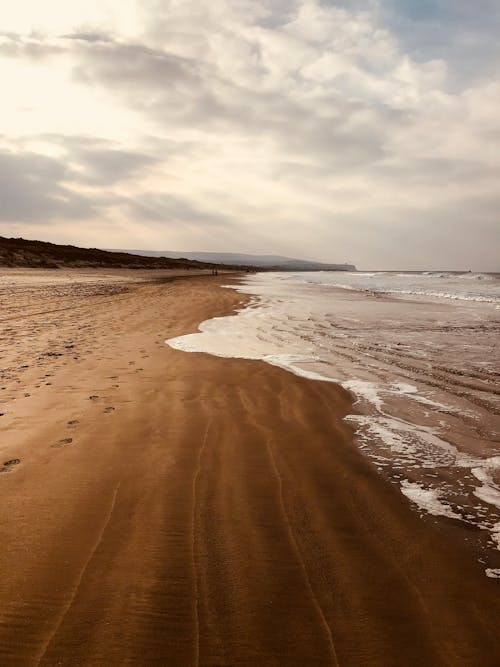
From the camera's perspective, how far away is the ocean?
10.4ft

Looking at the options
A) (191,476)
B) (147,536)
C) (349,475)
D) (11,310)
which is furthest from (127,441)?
(11,310)

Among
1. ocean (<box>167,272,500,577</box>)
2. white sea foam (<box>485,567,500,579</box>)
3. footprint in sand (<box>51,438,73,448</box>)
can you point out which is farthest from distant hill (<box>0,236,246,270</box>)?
white sea foam (<box>485,567,500,579</box>)

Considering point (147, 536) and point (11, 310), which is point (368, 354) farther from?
point (11, 310)

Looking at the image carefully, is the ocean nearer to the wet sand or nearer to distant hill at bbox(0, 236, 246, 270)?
the wet sand

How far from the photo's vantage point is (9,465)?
3.46 metres

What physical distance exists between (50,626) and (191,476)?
5.04 ft

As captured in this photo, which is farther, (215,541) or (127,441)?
(127,441)

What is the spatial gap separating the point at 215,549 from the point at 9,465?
205 cm

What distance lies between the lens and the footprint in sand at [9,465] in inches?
133

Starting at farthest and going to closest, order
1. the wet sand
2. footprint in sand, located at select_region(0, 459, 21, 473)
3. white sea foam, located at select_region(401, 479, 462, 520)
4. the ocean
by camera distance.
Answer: footprint in sand, located at select_region(0, 459, 21, 473)
the ocean
white sea foam, located at select_region(401, 479, 462, 520)
the wet sand

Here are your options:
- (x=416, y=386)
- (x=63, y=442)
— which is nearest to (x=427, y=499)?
(x=416, y=386)

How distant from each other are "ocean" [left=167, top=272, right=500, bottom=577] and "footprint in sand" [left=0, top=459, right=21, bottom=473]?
310cm

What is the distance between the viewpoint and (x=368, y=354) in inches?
320

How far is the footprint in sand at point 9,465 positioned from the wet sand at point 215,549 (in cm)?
2
